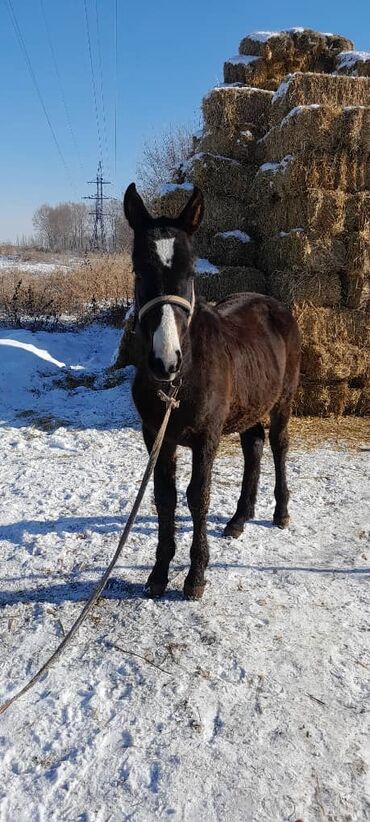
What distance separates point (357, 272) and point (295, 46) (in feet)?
16.7

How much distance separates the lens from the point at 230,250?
782 centimetres

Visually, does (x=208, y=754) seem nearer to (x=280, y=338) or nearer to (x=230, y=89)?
(x=280, y=338)

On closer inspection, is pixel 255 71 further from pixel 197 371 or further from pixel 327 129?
pixel 197 371

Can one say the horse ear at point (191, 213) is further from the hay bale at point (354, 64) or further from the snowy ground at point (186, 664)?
the hay bale at point (354, 64)

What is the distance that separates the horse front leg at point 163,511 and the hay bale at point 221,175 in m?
5.81

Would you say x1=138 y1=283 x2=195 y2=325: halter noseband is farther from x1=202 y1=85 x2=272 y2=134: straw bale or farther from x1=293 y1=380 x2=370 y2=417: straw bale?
x1=202 y1=85 x2=272 y2=134: straw bale

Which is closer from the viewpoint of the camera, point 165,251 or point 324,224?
point 165,251

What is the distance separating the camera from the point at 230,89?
7855 millimetres

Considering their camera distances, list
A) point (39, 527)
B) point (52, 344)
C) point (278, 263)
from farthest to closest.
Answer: point (52, 344) → point (278, 263) → point (39, 527)

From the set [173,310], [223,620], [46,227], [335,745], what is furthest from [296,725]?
[46,227]

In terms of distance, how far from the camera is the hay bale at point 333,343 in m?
6.80

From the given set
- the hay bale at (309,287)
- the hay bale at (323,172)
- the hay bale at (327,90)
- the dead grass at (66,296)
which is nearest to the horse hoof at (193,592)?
the hay bale at (309,287)

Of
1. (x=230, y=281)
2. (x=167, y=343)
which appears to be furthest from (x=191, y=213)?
(x=230, y=281)

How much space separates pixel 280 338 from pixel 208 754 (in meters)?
2.80
